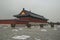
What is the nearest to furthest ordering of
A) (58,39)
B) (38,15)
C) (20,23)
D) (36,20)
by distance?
(58,39)
(20,23)
(36,20)
(38,15)

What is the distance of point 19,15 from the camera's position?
4.27m

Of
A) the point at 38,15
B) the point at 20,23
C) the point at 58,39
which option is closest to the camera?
the point at 58,39

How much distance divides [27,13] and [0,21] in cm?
80

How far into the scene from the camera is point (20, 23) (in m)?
3.66

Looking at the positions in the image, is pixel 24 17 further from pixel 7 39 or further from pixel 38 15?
pixel 7 39

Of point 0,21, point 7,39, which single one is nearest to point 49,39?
point 7,39

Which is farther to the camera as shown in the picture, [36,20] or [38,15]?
[38,15]

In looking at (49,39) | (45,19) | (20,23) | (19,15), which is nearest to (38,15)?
(45,19)

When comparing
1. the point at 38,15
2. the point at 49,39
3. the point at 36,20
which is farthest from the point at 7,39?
the point at 38,15

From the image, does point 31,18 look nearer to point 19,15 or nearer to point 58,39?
point 19,15

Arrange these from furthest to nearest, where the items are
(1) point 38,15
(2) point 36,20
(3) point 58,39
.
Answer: (1) point 38,15
(2) point 36,20
(3) point 58,39

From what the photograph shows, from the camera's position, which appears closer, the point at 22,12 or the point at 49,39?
the point at 49,39

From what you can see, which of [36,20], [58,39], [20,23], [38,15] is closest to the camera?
[58,39]

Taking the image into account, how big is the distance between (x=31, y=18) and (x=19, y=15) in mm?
401
